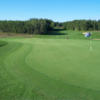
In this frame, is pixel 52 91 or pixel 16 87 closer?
pixel 52 91

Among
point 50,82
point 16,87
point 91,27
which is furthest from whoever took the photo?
point 91,27

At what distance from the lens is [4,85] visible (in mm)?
4375

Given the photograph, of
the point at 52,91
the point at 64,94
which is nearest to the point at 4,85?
the point at 52,91

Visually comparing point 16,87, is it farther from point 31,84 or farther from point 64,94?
point 64,94

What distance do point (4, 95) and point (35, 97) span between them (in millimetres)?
840

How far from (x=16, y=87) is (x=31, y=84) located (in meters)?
0.47

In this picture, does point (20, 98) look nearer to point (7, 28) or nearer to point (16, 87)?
point (16, 87)

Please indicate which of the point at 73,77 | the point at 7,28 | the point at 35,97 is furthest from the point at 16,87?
the point at 7,28

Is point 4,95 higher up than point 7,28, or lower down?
lower down

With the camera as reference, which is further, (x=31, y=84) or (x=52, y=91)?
(x=31, y=84)

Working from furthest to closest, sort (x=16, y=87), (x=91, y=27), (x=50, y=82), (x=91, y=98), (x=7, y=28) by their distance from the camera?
(x=91, y=27) < (x=7, y=28) < (x=50, y=82) < (x=16, y=87) < (x=91, y=98)

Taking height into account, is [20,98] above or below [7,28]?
below

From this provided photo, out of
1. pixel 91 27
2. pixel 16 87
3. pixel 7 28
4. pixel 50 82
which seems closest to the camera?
pixel 16 87

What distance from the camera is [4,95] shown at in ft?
12.3
